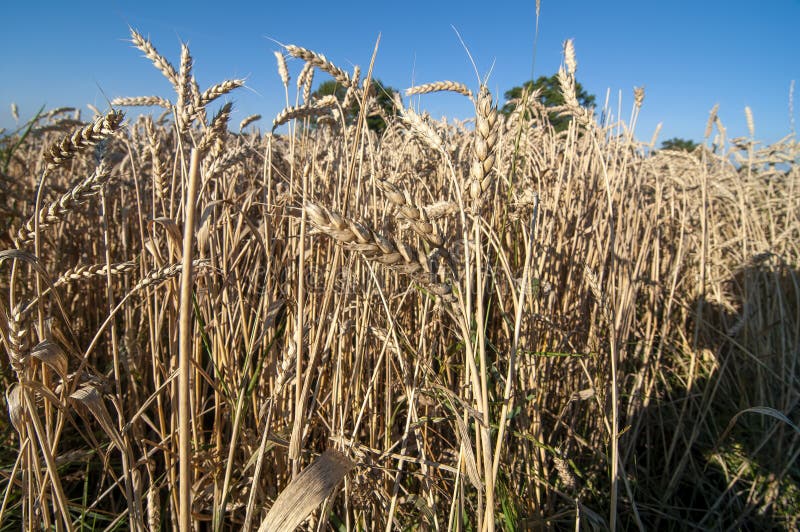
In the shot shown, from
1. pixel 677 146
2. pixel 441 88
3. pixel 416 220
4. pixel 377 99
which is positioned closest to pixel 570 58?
pixel 441 88

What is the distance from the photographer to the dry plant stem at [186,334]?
63cm

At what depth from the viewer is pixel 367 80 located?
95 centimetres

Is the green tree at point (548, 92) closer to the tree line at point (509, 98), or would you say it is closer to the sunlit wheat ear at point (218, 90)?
the tree line at point (509, 98)

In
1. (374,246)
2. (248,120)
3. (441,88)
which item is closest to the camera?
(374,246)

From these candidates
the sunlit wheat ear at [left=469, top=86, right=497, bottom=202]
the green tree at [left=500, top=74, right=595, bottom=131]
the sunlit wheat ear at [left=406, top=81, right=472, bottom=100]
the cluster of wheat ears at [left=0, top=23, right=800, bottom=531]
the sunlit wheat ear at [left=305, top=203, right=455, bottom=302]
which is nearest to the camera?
the sunlit wheat ear at [left=305, top=203, right=455, bottom=302]

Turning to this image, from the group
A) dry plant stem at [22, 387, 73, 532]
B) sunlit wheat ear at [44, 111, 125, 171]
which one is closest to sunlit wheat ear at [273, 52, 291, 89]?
sunlit wheat ear at [44, 111, 125, 171]

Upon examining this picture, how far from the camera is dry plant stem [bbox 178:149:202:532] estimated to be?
627 millimetres

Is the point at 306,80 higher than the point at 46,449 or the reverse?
higher

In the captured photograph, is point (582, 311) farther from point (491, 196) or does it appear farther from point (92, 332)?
point (92, 332)

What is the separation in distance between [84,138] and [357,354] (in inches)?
31.3

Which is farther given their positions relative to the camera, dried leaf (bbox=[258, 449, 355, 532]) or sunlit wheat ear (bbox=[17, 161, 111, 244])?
sunlit wheat ear (bbox=[17, 161, 111, 244])

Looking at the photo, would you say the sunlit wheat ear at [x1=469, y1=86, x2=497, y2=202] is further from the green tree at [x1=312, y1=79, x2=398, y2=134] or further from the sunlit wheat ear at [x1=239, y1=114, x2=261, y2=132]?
the sunlit wheat ear at [x1=239, y1=114, x2=261, y2=132]

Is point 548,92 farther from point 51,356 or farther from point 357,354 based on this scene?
point 51,356

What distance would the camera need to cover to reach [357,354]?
1245 mm
